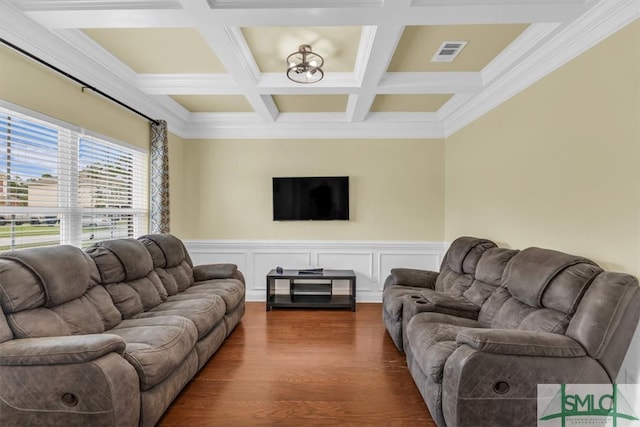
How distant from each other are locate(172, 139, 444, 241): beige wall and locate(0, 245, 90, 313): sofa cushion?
8.30 ft

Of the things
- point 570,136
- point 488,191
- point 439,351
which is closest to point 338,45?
point 570,136

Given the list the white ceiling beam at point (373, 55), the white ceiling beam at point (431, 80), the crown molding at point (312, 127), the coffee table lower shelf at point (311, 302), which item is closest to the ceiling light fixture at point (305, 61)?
the white ceiling beam at point (373, 55)

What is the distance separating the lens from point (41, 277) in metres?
1.92

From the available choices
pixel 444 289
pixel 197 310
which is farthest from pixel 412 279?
pixel 197 310

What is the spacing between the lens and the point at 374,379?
254cm

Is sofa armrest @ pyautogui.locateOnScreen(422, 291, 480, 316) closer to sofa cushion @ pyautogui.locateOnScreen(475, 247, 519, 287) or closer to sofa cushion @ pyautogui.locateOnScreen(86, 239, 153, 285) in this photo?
sofa cushion @ pyautogui.locateOnScreen(475, 247, 519, 287)

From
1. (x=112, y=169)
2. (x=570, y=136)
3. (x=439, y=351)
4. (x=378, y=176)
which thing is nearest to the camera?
(x=439, y=351)

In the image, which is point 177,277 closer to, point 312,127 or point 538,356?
point 312,127

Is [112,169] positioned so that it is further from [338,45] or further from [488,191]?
[488,191]

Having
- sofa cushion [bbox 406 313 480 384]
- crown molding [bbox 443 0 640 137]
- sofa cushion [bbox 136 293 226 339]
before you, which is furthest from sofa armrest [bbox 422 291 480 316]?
crown molding [bbox 443 0 640 137]

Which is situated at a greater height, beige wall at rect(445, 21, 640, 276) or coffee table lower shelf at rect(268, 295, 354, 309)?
beige wall at rect(445, 21, 640, 276)

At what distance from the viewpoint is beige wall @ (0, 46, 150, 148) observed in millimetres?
2182

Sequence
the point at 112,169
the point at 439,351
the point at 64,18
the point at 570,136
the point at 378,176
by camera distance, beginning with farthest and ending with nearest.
A: the point at 378,176 → the point at 112,169 → the point at 570,136 → the point at 64,18 → the point at 439,351

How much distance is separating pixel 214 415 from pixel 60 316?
1231mm
